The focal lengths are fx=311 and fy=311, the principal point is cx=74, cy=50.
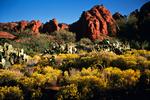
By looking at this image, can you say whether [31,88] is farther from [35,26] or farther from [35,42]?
[35,26]

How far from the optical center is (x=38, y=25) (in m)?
68.5

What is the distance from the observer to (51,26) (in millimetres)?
67062

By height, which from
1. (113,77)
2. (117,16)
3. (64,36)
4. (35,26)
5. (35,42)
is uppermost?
(117,16)

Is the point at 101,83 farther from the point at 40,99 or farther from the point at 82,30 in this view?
the point at 82,30

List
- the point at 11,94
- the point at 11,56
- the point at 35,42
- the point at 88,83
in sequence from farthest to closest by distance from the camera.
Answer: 1. the point at 35,42
2. the point at 11,56
3. the point at 11,94
4. the point at 88,83

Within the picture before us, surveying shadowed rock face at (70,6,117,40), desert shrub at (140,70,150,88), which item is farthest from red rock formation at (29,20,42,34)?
desert shrub at (140,70,150,88)

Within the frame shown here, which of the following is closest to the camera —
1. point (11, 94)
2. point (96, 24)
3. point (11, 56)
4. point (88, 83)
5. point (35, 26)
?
point (88, 83)

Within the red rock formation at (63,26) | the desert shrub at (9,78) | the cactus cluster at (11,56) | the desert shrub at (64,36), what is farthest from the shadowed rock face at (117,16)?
the desert shrub at (9,78)

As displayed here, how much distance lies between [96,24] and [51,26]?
41.2 feet

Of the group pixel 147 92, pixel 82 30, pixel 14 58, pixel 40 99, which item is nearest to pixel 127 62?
pixel 147 92

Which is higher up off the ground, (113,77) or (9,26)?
(9,26)

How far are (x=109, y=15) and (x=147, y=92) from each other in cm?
4786

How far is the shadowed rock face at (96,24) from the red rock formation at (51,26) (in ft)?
16.1

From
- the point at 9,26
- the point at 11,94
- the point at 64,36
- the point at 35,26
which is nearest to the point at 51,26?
the point at 35,26
